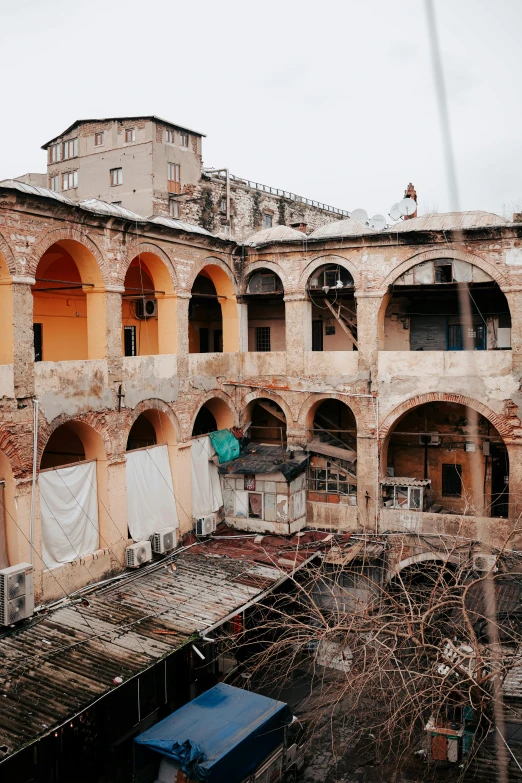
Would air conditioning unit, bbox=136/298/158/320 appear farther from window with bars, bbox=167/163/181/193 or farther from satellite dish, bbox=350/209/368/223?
window with bars, bbox=167/163/181/193

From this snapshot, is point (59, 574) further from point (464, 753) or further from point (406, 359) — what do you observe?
point (406, 359)

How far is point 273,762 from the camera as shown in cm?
1360

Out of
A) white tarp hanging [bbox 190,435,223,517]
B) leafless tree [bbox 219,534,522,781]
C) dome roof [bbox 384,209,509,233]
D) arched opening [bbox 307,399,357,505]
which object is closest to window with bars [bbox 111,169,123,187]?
dome roof [bbox 384,209,509,233]

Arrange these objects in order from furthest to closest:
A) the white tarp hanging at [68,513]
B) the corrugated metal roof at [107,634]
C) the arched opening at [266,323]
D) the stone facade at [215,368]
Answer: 1. the arched opening at [266,323]
2. the white tarp hanging at [68,513]
3. the stone facade at [215,368]
4. the corrugated metal roof at [107,634]

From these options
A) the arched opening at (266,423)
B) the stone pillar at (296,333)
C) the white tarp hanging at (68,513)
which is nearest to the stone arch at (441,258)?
the stone pillar at (296,333)

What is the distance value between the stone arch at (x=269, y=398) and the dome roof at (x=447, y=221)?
660 centimetres

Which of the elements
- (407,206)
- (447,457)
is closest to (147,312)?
(407,206)

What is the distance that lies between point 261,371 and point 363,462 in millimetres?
4755

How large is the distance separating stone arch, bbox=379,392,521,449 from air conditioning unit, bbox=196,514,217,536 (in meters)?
5.92

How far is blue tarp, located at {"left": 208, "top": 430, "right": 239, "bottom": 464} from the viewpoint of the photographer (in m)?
23.0

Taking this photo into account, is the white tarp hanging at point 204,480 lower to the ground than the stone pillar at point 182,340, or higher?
lower

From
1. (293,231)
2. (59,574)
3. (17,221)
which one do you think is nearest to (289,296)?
(293,231)

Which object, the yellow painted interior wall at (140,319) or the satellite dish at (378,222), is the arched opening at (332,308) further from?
the yellow painted interior wall at (140,319)

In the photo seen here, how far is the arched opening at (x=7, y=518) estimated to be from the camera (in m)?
15.7
